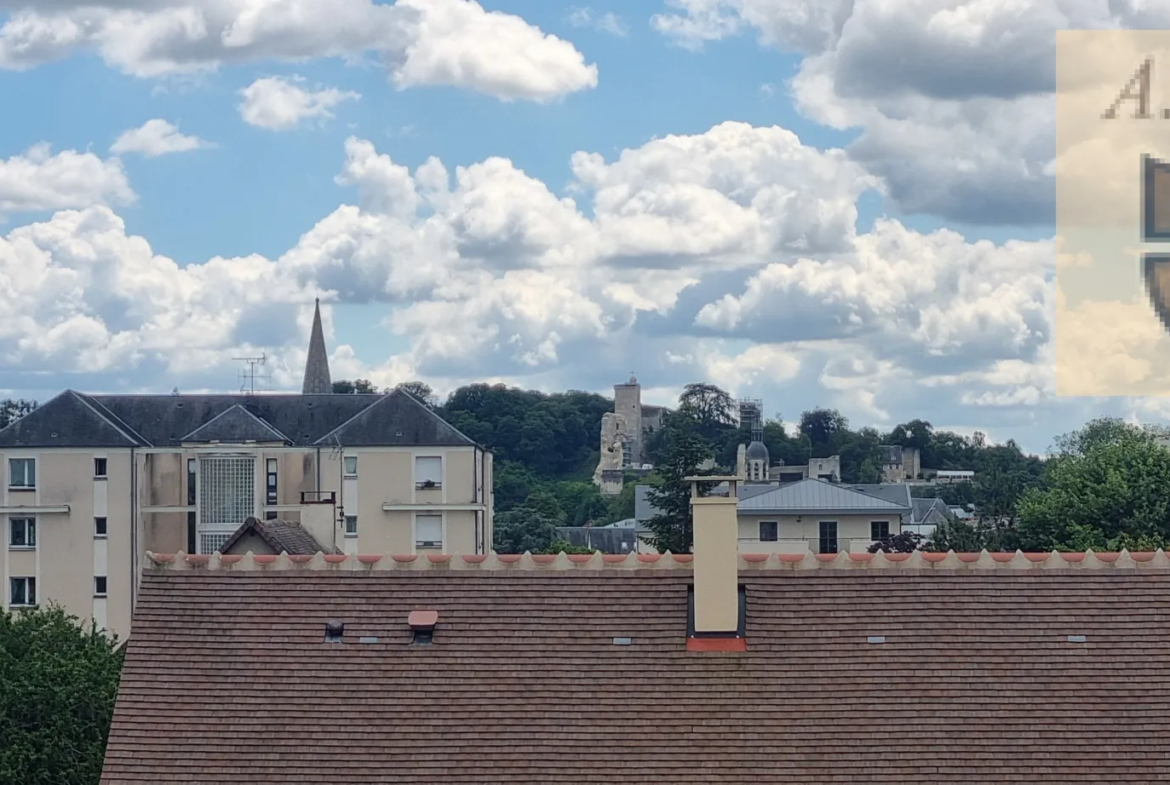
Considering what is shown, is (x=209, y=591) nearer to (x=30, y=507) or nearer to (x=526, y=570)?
(x=526, y=570)

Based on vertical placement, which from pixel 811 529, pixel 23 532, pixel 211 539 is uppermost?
pixel 23 532

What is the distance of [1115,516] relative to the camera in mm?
64312

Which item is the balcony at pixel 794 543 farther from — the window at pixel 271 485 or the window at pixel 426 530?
the window at pixel 271 485

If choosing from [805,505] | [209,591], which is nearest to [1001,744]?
[209,591]

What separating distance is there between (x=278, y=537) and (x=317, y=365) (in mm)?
84759

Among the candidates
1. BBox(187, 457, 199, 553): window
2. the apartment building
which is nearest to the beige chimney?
the apartment building

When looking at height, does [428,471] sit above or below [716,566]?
above

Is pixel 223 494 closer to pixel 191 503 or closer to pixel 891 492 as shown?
pixel 191 503

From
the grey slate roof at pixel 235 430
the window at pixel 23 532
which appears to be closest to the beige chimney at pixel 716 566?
the grey slate roof at pixel 235 430

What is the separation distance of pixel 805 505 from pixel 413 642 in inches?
3203

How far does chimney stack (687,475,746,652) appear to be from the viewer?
24.4 metres

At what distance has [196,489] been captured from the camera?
79625 mm

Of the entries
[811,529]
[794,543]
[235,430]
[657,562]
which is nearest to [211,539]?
[235,430]

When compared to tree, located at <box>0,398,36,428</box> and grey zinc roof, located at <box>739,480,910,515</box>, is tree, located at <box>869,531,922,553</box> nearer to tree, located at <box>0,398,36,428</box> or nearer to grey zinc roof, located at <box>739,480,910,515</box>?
grey zinc roof, located at <box>739,480,910,515</box>
